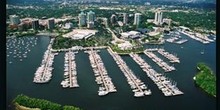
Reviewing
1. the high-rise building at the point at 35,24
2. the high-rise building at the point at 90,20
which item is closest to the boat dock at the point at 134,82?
the high-rise building at the point at 90,20

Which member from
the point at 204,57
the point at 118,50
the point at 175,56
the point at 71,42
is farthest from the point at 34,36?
the point at 204,57

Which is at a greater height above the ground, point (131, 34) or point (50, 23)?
point (50, 23)

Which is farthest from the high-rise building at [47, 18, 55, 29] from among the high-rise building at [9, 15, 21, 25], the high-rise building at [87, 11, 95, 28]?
the high-rise building at [87, 11, 95, 28]

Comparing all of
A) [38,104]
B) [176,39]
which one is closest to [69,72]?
[38,104]

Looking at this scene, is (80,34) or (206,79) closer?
(206,79)

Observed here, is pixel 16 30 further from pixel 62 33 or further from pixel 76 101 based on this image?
pixel 76 101

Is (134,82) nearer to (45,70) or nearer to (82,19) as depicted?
(45,70)
